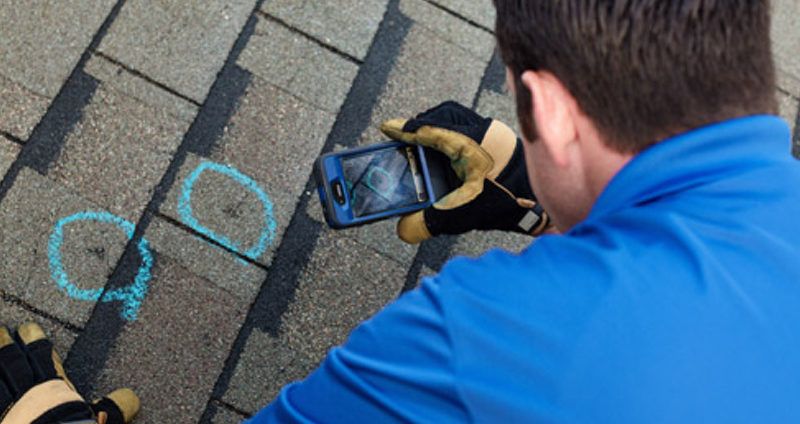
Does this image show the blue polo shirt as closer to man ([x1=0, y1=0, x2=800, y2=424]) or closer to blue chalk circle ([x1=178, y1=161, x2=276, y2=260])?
man ([x1=0, y1=0, x2=800, y2=424])

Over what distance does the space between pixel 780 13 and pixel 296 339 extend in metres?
2.48

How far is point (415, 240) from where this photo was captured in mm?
2486

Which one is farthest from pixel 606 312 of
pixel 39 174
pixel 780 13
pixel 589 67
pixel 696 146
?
pixel 780 13

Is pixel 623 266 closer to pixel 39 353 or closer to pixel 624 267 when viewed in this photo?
pixel 624 267

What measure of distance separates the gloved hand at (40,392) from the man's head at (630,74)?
5.12ft

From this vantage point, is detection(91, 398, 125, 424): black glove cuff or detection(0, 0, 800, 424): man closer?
detection(0, 0, 800, 424): man

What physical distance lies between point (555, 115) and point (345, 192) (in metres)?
1.15

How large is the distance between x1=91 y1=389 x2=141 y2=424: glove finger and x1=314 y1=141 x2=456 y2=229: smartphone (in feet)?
2.53

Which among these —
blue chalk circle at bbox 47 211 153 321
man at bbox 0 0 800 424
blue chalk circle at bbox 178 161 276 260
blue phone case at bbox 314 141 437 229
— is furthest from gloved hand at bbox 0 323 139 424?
man at bbox 0 0 800 424

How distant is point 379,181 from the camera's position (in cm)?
Answer: 248

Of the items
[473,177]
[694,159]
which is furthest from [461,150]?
[694,159]

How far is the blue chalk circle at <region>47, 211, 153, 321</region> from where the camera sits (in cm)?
251

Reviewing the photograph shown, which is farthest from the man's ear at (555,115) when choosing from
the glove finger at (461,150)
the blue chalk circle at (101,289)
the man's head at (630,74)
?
the blue chalk circle at (101,289)

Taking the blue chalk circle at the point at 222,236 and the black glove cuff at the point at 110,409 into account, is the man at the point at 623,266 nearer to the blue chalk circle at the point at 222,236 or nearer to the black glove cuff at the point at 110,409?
the black glove cuff at the point at 110,409
